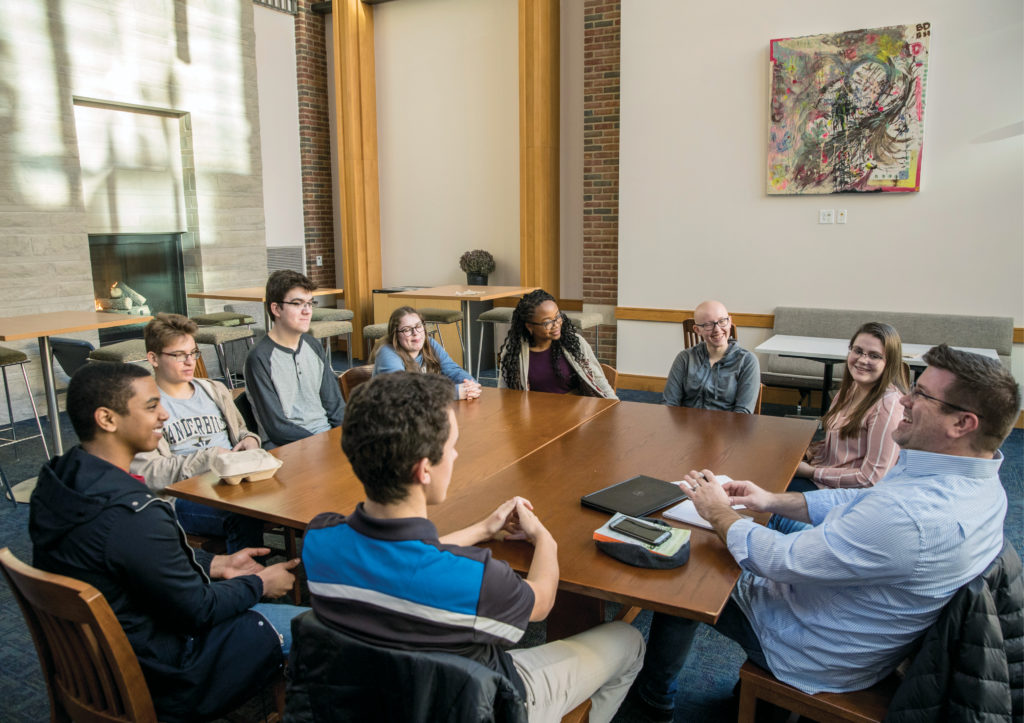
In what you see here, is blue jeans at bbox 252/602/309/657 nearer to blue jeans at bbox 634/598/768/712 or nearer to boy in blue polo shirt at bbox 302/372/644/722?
boy in blue polo shirt at bbox 302/372/644/722

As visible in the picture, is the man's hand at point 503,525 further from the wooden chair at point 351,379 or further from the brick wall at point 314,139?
the brick wall at point 314,139

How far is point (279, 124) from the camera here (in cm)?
805

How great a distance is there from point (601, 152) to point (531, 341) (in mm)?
3429

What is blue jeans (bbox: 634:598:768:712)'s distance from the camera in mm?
2028

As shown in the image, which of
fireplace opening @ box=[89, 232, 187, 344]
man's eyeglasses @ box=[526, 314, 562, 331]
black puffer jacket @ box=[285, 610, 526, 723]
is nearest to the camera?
black puffer jacket @ box=[285, 610, 526, 723]

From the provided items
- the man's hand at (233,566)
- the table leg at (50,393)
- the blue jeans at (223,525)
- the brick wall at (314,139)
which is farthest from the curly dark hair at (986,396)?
the brick wall at (314,139)

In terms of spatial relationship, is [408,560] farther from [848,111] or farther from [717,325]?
[848,111]

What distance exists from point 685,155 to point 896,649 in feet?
16.8

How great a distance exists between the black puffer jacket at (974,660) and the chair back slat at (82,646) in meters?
1.57

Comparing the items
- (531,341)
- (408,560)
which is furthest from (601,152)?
(408,560)

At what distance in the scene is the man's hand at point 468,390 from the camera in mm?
3494

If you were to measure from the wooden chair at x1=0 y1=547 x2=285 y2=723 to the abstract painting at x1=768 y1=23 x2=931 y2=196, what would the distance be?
5.56 m

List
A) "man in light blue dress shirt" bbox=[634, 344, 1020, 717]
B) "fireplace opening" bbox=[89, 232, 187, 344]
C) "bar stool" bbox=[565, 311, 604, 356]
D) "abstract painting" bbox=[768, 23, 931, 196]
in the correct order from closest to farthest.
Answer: "man in light blue dress shirt" bbox=[634, 344, 1020, 717]
"abstract painting" bbox=[768, 23, 931, 196]
"bar stool" bbox=[565, 311, 604, 356]
"fireplace opening" bbox=[89, 232, 187, 344]

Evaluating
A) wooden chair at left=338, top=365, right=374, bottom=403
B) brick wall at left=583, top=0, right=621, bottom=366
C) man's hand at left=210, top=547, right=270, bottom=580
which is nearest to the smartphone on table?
man's hand at left=210, top=547, right=270, bottom=580
